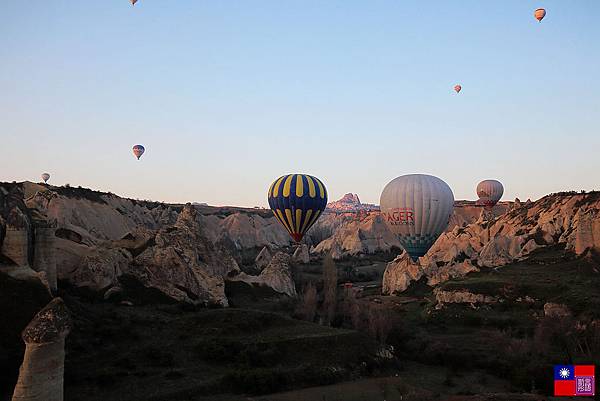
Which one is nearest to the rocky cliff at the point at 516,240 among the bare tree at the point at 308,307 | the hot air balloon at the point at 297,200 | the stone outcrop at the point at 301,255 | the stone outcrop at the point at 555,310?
the hot air balloon at the point at 297,200

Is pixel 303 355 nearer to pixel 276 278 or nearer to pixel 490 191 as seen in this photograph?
pixel 276 278

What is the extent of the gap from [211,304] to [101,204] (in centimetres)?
3360

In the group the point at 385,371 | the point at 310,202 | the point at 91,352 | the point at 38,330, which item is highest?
the point at 310,202

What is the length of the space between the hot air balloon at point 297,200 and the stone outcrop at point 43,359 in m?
34.9

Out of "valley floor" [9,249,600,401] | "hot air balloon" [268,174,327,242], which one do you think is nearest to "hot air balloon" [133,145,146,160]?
"hot air balloon" [268,174,327,242]

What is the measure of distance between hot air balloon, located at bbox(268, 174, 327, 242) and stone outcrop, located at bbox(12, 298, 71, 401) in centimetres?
3487

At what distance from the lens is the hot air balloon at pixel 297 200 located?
156ft

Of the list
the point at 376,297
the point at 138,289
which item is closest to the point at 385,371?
the point at 138,289

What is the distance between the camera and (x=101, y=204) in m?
61.2

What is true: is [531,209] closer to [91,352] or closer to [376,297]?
[376,297]

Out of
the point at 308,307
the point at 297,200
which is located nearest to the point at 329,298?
the point at 308,307

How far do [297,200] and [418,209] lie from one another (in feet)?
37.7

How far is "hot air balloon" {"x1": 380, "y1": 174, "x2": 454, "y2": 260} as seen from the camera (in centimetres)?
4800

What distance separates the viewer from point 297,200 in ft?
156
